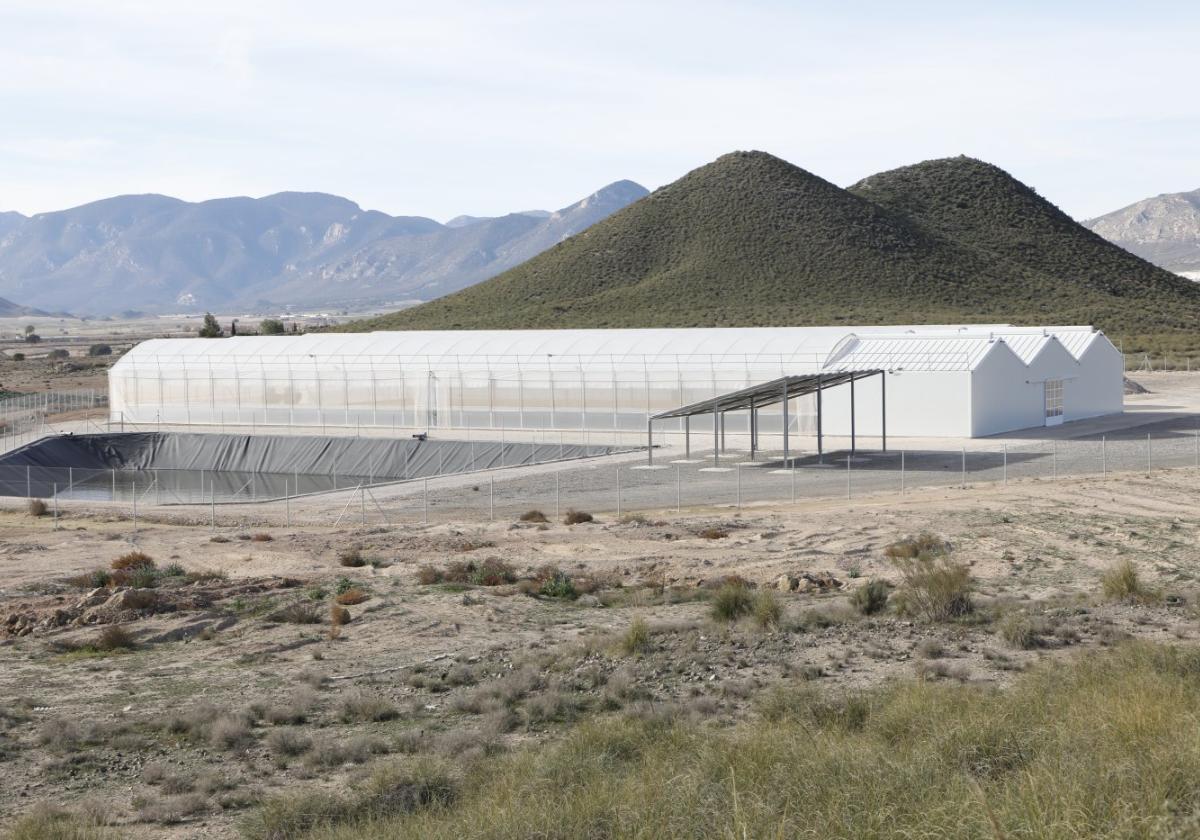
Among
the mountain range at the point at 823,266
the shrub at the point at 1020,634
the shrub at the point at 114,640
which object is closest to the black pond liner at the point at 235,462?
the shrub at the point at 114,640

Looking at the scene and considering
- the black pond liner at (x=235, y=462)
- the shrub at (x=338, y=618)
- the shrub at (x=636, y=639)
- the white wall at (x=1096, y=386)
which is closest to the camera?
the shrub at (x=636, y=639)

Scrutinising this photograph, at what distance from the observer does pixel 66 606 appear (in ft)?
74.1

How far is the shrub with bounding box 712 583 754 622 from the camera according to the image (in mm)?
19609

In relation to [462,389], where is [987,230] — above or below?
above

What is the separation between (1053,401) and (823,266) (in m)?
62.0

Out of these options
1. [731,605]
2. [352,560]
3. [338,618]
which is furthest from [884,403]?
[338,618]

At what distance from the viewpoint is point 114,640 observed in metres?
19.8

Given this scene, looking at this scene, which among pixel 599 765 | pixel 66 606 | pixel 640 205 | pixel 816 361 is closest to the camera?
pixel 599 765

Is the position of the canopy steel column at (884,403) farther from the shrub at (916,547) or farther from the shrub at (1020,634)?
the shrub at (1020,634)

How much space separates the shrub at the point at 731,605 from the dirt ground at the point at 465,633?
24 cm

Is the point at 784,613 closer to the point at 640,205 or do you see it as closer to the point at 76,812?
the point at 76,812

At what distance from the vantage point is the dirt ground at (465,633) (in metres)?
13.7

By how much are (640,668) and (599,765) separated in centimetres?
491

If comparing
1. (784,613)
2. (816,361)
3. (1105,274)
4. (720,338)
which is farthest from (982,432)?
(1105,274)
